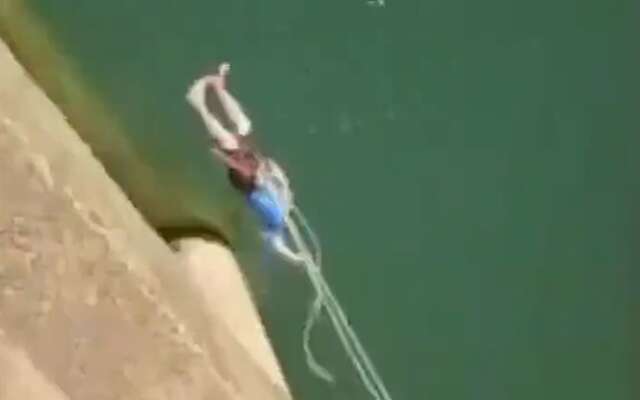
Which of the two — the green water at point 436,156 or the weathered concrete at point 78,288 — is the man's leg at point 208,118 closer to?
the green water at point 436,156

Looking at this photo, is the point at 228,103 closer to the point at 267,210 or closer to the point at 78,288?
the point at 267,210

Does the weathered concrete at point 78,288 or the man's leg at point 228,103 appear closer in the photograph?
the weathered concrete at point 78,288

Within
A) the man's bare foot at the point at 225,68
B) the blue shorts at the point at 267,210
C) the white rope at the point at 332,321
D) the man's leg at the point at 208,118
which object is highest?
the man's bare foot at the point at 225,68

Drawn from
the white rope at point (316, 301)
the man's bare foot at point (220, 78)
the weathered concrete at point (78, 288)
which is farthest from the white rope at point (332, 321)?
the weathered concrete at point (78, 288)

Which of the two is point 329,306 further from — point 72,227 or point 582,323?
point 72,227

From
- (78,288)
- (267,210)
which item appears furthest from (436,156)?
(78,288)

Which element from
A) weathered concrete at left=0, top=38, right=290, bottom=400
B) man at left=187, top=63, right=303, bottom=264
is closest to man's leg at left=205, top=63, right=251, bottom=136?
man at left=187, top=63, right=303, bottom=264

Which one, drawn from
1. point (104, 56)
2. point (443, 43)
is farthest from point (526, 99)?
point (104, 56)

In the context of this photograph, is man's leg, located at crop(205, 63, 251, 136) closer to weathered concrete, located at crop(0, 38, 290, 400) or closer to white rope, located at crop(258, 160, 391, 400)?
white rope, located at crop(258, 160, 391, 400)
